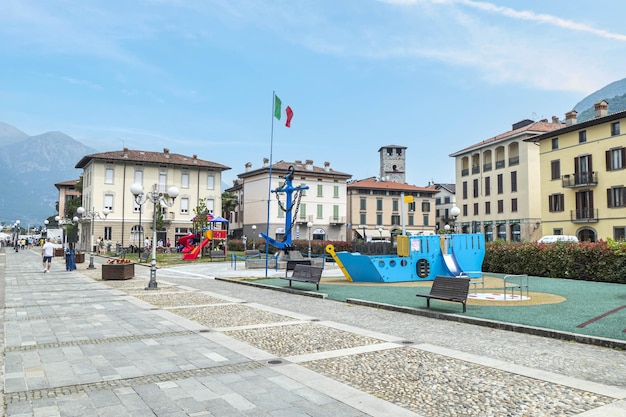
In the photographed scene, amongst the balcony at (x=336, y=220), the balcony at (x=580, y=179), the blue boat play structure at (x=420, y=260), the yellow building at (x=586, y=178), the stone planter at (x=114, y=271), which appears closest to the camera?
the blue boat play structure at (x=420, y=260)

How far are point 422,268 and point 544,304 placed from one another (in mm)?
6999

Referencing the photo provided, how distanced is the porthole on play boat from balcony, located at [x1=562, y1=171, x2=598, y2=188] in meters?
28.2

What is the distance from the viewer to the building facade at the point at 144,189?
53344 mm

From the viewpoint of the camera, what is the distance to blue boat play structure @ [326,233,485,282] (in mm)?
17438

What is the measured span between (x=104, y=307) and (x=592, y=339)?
9972mm

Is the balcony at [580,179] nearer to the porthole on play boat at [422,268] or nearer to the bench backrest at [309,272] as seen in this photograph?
the porthole on play boat at [422,268]

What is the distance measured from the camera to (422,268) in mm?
18047

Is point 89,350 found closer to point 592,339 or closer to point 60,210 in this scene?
point 592,339

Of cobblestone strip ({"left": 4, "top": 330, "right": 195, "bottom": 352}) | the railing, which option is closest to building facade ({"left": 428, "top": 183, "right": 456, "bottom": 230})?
the railing

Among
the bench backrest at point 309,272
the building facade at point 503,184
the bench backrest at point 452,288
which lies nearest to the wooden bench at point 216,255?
the bench backrest at point 309,272

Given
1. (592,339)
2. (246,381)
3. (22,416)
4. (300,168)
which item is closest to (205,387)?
(246,381)

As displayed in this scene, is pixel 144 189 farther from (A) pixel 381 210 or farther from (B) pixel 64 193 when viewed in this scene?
(B) pixel 64 193

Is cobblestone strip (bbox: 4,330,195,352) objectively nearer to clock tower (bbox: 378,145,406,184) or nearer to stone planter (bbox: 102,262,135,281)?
stone planter (bbox: 102,262,135,281)

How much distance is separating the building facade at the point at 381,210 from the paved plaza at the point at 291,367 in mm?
57611
